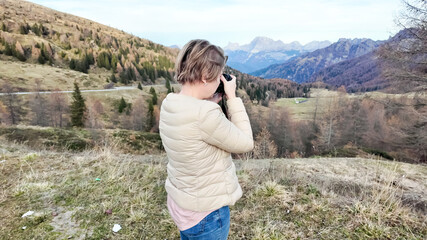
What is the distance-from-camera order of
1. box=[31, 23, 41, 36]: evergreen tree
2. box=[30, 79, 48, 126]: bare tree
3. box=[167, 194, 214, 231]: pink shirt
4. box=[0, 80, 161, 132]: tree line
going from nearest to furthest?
1. box=[167, 194, 214, 231]: pink shirt
2. box=[0, 80, 161, 132]: tree line
3. box=[30, 79, 48, 126]: bare tree
4. box=[31, 23, 41, 36]: evergreen tree

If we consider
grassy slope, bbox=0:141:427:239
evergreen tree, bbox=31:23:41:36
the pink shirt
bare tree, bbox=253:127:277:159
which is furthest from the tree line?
evergreen tree, bbox=31:23:41:36

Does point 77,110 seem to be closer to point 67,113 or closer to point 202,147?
point 67,113

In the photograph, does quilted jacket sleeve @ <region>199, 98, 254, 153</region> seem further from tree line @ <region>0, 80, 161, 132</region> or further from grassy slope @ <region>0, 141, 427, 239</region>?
tree line @ <region>0, 80, 161, 132</region>

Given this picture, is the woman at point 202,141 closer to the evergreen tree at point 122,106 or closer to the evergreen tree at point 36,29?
the evergreen tree at point 122,106

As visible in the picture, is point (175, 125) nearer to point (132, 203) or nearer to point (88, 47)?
point (132, 203)

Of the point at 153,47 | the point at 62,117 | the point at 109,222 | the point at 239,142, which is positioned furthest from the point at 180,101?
the point at 153,47

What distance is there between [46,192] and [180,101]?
13.0 ft

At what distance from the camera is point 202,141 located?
143cm

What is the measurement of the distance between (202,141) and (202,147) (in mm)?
44

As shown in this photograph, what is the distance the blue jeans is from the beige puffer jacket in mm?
104

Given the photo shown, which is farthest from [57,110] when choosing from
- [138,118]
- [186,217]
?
[186,217]

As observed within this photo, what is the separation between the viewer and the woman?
1.37 metres

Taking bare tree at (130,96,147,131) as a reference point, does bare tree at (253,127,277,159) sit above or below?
above

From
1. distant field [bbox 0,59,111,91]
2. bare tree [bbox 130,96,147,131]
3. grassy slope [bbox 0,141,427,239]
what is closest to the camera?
grassy slope [bbox 0,141,427,239]
